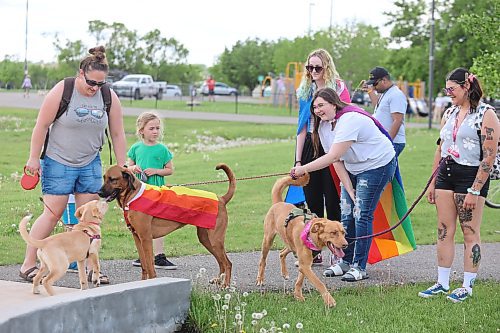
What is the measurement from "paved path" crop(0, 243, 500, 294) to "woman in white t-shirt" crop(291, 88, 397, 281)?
0.36 metres

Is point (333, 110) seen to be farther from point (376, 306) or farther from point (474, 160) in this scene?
point (376, 306)

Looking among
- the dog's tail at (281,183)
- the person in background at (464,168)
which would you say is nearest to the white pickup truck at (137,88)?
the dog's tail at (281,183)

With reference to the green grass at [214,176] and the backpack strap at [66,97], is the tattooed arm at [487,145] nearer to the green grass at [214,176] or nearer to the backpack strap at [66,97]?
the green grass at [214,176]

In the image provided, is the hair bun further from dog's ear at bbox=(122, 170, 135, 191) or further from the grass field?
the grass field

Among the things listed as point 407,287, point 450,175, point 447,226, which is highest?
point 450,175

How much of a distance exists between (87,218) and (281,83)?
156 feet

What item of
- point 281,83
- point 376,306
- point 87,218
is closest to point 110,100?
point 87,218

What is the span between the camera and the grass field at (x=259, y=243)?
21.8 feet

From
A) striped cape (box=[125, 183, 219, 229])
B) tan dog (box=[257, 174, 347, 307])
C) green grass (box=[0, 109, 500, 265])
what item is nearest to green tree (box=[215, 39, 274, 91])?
green grass (box=[0, 109, 500, 265])

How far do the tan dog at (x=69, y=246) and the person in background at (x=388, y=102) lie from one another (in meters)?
4.25

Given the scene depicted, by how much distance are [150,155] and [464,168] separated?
322 cm

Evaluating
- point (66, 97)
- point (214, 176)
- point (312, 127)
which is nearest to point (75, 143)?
point (66, 97)

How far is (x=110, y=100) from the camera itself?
308 inches

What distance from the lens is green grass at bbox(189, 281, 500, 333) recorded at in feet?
21.2
